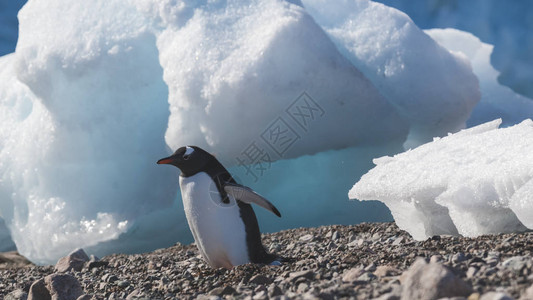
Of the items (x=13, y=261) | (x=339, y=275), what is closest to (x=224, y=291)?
(x=339, y=275)

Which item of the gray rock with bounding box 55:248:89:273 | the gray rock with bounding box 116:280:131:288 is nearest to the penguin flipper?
the gray rock with bounding box 116:280:131:288

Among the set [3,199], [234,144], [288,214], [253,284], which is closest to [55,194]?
[3,199]

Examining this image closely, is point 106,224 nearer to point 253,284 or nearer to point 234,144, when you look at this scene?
point 234,144

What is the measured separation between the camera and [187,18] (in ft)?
20.3

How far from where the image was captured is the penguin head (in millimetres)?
3250

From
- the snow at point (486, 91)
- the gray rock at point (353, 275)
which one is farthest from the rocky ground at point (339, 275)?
the snow at point (486, 91)

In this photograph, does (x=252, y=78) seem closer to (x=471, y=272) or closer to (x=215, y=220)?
(x=215, y=220)

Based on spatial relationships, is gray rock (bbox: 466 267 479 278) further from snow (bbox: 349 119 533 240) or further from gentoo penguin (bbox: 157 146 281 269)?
gentoo penguin (bbox: 157 146 281 269)

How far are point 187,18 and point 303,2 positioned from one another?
1.67m

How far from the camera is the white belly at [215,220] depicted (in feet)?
10.7

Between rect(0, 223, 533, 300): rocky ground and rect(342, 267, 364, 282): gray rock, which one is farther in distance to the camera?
rect(342, 267, 364, 282): gray rock

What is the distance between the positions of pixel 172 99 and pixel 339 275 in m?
3.99

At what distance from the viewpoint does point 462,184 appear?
133 inches

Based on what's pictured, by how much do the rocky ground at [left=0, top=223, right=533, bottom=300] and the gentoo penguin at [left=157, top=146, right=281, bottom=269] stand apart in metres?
0.22
